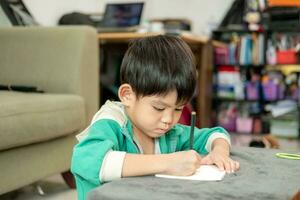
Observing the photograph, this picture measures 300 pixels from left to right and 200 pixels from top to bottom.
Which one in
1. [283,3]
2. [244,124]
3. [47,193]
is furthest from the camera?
[244,124]

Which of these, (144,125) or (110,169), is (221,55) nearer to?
(144,125)

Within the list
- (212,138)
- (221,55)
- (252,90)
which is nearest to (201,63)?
(221,55)

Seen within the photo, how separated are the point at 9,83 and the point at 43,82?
0.61 feet

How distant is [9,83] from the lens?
2180 mm

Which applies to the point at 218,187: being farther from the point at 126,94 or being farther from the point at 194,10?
the point at 194,10

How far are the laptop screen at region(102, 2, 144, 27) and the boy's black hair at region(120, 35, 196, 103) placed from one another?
8.88ft

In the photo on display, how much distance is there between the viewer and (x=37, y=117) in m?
1.69

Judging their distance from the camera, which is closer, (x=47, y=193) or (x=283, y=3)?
(x=47, y=193)

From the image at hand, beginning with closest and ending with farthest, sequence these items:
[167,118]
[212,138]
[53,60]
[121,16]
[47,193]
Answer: [167,118]
[212,138]
[47,193]
[53,60]
[121,16]

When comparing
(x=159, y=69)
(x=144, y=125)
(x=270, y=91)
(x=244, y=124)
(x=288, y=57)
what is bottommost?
(x=244, y=124)

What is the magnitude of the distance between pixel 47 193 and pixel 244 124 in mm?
2981

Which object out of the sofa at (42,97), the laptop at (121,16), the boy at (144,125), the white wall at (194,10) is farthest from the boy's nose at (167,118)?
the white wall at (194,10)

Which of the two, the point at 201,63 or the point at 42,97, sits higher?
the point at 42,97

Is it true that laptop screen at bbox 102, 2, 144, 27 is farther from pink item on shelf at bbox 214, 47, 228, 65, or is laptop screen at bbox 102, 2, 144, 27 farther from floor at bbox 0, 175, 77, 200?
floor at bbox 0, 175, 77, 200
